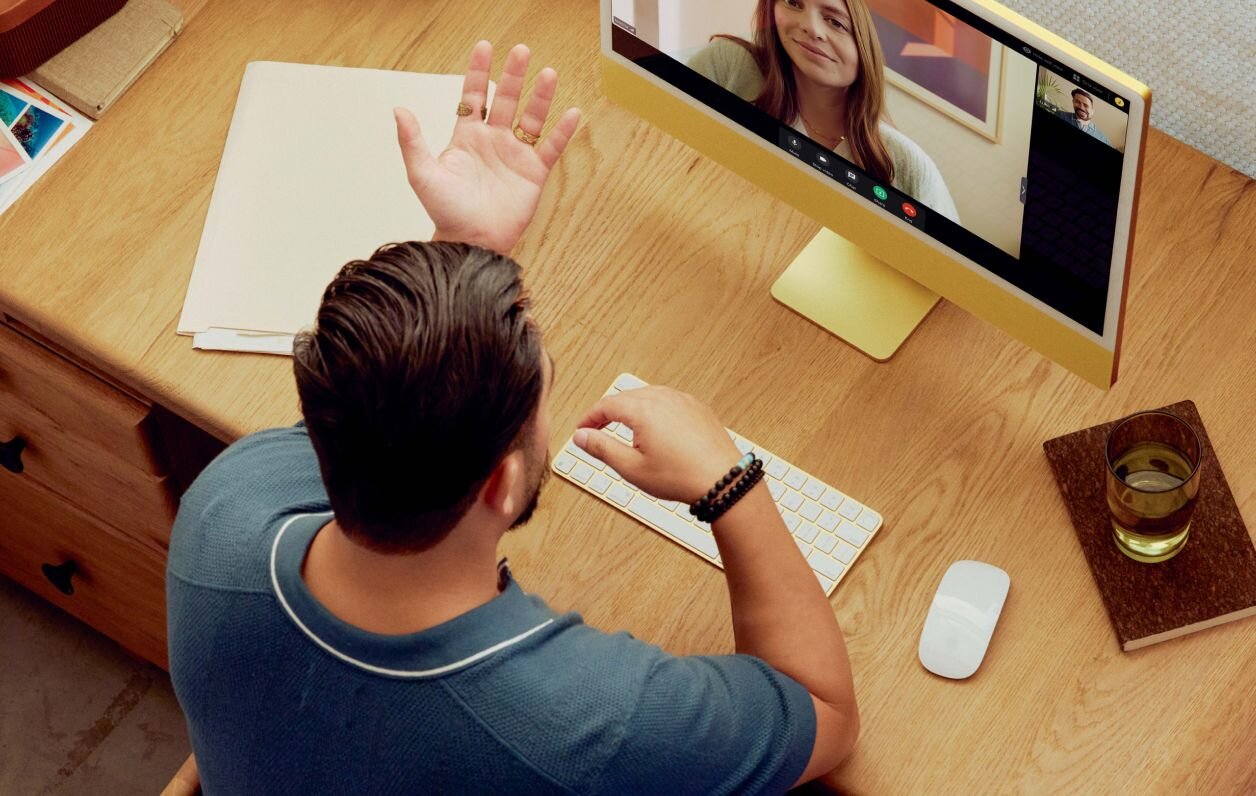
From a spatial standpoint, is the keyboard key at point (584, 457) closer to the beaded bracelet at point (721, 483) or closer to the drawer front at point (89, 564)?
the beaded bracelet at point (721, 483)

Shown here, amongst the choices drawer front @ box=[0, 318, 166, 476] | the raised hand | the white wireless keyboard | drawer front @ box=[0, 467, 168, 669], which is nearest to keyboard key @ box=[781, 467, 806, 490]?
the white wireless keyboard

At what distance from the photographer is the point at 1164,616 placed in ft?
4.22

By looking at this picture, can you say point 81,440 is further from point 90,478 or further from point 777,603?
point 777,603

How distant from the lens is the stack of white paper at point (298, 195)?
150 cm

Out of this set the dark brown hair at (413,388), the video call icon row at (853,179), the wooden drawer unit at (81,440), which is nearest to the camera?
the dark brown hair at (413,388)

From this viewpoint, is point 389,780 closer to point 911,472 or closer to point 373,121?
point 911,472

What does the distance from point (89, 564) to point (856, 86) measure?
3.94ft

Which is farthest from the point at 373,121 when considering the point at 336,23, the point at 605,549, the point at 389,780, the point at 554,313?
the point at 389,780

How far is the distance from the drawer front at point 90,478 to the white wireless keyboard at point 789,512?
53 cm

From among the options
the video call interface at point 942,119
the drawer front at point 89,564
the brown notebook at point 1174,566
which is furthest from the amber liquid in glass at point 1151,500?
the drawer front at point 89,564

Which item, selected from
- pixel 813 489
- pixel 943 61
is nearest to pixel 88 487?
pixel 813 489

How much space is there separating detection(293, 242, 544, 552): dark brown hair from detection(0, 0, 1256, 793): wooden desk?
0.37 m

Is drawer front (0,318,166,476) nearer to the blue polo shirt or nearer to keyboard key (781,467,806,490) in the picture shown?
the blue polo shirt

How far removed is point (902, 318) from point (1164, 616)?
0.37m
